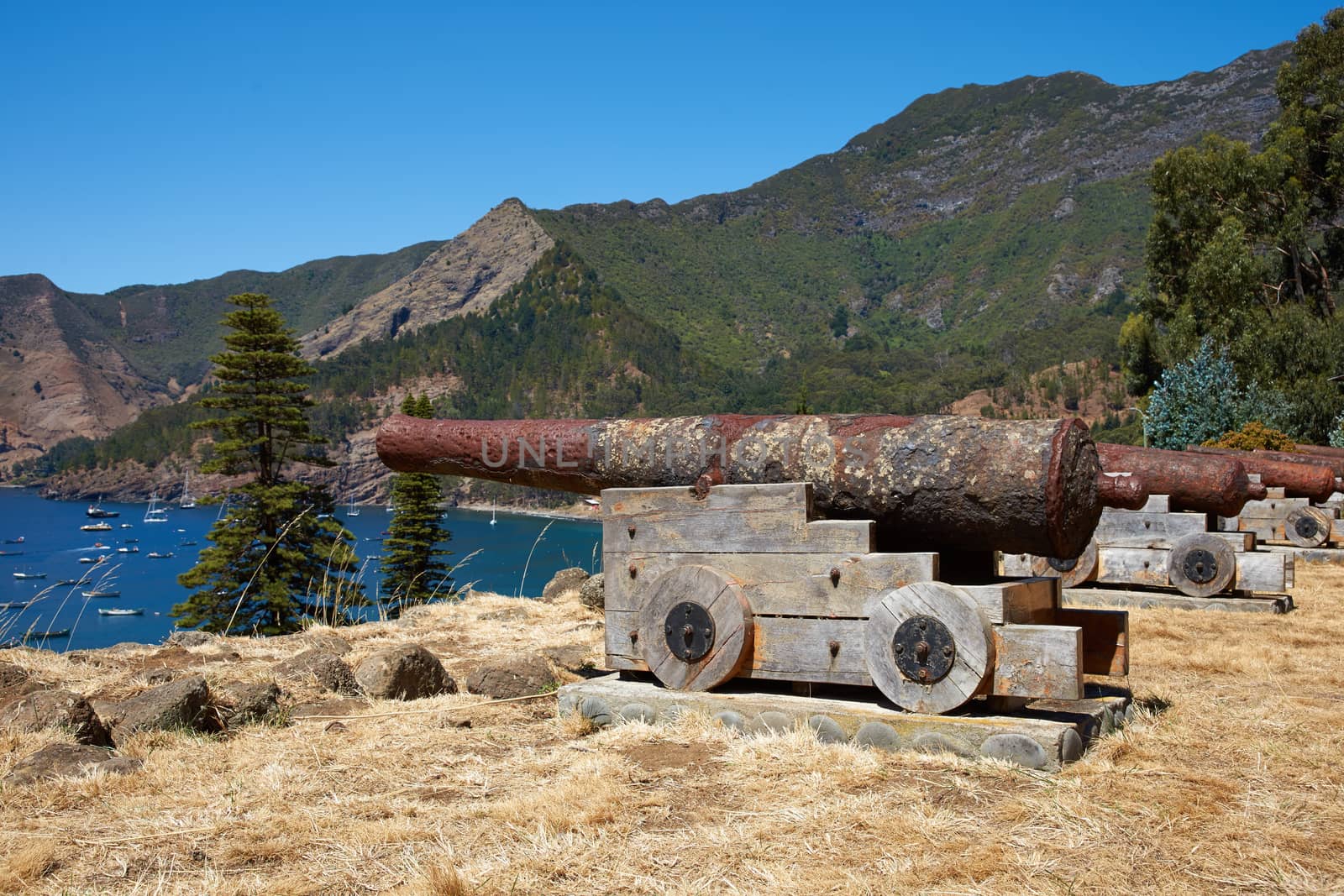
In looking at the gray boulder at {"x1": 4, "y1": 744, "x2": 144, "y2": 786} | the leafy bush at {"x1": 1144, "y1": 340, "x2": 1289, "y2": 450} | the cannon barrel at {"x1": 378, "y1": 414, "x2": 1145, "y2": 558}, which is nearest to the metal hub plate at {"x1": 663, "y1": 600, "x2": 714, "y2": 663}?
the cannon barrel at {"x1": 378, "y1": 414, "x2": 1145, "y2": 558}

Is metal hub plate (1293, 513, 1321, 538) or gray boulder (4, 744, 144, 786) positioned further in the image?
metal hub plate (1293, 513, 1321, 538)

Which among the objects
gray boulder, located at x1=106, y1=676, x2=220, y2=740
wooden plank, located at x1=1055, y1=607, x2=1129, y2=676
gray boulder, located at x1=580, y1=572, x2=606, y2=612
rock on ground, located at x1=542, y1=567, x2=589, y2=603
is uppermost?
wooden plank, located at x1=1055, y1=607, x2=1129, y2=676

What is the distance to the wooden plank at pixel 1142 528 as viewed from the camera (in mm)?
10469

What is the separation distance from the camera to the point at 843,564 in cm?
475

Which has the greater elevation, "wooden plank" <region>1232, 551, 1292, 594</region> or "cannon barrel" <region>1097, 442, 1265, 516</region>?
"cannon barrel" <region>1097, 442, 1265, 516</region>

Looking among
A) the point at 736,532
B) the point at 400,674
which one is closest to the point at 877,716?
the point at 736,532

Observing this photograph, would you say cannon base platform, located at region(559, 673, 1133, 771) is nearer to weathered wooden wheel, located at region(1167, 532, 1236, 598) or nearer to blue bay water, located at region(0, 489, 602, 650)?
blue bay water, located at region(0, 489, 602, 650)

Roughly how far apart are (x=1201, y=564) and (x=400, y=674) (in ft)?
25.9

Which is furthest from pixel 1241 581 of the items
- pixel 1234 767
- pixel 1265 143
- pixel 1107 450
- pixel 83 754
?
pixel 1265 143

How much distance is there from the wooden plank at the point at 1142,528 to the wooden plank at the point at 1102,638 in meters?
5.61

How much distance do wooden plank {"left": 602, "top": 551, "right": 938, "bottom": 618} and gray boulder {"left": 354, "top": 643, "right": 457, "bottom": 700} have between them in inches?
54.6

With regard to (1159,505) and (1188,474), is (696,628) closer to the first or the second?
(1188,474)

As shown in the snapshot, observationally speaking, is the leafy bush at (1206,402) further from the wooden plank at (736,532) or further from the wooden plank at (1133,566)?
the wooden plank at (736,532)

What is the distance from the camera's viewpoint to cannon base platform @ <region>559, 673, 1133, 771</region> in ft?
13.7
